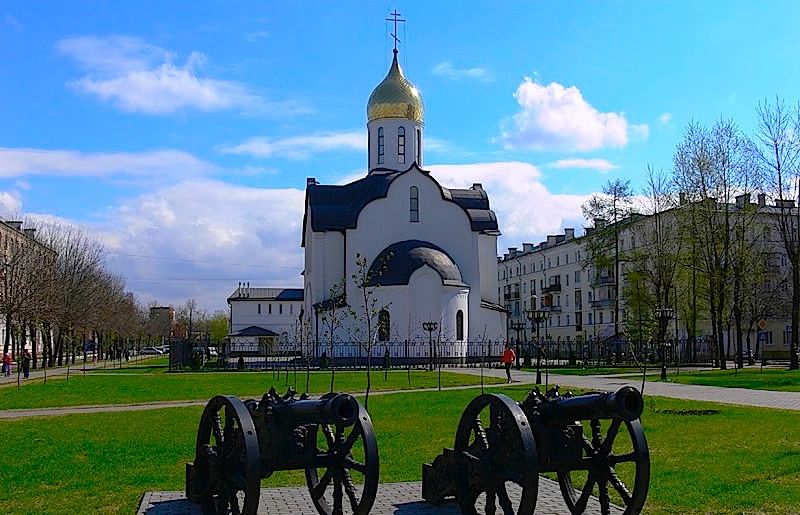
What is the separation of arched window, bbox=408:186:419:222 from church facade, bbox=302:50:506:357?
6 cm

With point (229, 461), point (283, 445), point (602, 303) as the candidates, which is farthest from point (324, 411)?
point (602, 303)

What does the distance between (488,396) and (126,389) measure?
25.1 metres

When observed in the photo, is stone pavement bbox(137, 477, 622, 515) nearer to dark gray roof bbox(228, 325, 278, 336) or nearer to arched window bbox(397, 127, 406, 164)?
arched window bbox(397, 127, 406, 164)

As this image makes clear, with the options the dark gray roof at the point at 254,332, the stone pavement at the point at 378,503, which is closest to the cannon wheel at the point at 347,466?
the stone pavement at the point at 378,503

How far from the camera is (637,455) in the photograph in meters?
7.61

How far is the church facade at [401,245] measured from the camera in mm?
50812

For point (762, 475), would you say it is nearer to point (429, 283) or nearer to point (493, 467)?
point (493, 467)

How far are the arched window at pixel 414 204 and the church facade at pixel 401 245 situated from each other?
0.06 metres

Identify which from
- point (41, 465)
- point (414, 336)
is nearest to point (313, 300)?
point (414, 336)

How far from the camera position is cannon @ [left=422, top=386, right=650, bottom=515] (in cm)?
724

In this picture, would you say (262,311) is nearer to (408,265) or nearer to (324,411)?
(408,265)

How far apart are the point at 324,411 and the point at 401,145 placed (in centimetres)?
5218

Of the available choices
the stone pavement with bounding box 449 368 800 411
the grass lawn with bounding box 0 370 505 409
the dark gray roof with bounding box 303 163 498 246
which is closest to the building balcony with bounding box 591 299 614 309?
the dark gray roof with bounding box 303 163 498 246

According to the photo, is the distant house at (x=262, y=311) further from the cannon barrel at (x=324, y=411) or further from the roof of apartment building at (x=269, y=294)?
the cannon barrel at (x=324, y=411)
